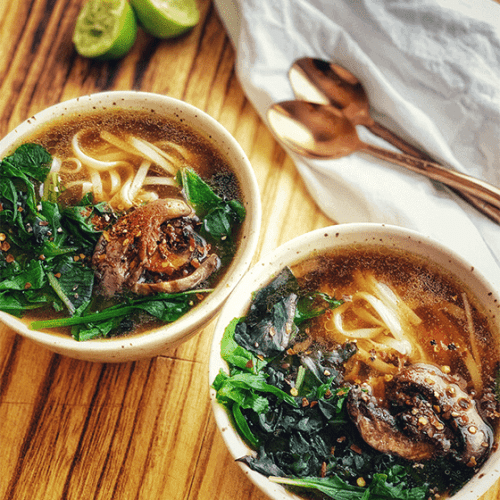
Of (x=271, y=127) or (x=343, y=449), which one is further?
(x=271, y=127)

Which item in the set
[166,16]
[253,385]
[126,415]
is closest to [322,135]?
[166,16]

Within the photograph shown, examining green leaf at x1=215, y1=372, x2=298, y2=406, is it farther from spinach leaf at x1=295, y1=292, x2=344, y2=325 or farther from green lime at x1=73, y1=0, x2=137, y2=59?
green lime at x1=73, y1=0, x2=137, y2=59

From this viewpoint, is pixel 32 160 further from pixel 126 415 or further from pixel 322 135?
pixel 322 135

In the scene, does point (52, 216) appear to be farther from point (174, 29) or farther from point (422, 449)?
point (422, 449)

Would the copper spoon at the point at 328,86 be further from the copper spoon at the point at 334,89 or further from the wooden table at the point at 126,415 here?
the wooden table at the point at 126,415

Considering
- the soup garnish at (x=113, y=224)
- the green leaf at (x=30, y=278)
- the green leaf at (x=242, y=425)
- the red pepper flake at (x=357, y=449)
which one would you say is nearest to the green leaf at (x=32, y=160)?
the soup garnish at (x=113, y=224)

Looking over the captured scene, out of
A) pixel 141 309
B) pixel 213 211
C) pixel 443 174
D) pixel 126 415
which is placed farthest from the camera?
pixel 443 174

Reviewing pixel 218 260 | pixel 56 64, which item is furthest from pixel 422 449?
pixel 56 64
